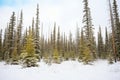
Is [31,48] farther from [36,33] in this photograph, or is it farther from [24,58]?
[36,33]

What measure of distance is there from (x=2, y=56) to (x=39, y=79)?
38.7m

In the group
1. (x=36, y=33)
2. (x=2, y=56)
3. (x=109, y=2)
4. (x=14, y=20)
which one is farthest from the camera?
(x=2, y=56)

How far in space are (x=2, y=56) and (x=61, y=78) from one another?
3921cm

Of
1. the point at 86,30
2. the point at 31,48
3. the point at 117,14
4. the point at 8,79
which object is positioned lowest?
the point at 8,79

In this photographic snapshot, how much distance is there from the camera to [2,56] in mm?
47406

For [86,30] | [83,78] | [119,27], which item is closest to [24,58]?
[83,78]

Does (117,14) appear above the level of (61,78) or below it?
above

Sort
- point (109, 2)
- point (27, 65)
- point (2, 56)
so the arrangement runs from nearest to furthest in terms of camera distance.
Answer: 1. point (27, 65)
2. point (109, 2)
3. point (2, 56)

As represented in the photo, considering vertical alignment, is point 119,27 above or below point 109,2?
below

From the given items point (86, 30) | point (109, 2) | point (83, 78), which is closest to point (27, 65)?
point (83, 78)

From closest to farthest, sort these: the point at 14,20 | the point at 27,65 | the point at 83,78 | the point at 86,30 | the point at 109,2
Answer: the point at 83,78, the point at 27,65, the point at 109,2, the point at 86,30, the point at 14,20

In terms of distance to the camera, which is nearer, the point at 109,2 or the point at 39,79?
the point at 39,79

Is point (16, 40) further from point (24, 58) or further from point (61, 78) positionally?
point (61, 78)

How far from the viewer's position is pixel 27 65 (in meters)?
21.7
